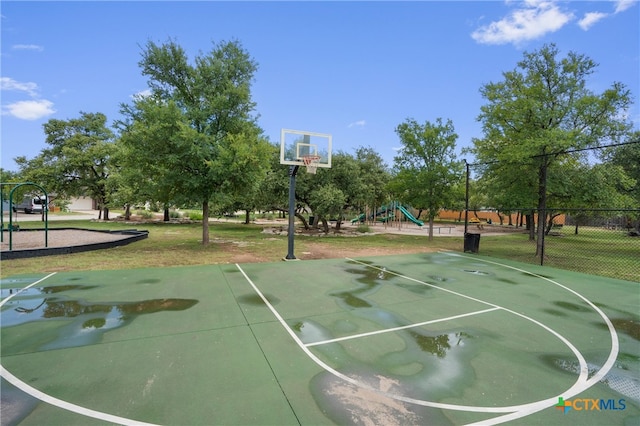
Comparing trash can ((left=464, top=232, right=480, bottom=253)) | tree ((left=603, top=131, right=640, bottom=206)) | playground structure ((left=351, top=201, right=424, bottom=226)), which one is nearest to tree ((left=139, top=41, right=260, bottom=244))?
trash can ((left=464, top=232, right=480, bottom=253))

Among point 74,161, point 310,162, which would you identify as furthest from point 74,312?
point 74,161

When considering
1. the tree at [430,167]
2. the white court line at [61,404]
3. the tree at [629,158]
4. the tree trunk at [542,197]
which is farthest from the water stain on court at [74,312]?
the tree at [629,158]

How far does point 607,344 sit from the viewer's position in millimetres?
4480

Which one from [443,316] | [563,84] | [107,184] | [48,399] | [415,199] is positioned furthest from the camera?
[107,184]

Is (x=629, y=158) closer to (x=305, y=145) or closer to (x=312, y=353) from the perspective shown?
(x=305, y=145)

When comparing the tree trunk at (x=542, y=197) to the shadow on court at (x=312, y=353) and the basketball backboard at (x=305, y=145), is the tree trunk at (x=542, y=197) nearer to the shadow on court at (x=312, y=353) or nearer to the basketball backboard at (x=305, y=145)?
the shadow on court at (x=312, y=353)

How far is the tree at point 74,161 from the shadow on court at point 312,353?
74.3ft

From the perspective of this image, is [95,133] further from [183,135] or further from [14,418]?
[14,418]

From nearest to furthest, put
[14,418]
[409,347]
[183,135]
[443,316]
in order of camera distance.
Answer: [14,418], [409,347], [443,316], [183,135]

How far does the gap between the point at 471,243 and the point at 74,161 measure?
2985cm

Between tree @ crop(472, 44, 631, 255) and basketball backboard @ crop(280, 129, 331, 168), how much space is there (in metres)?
7.56

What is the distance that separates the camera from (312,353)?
394 cm

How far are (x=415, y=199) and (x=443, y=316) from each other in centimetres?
1396

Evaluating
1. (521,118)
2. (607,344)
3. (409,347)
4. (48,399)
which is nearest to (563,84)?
(521,118)
